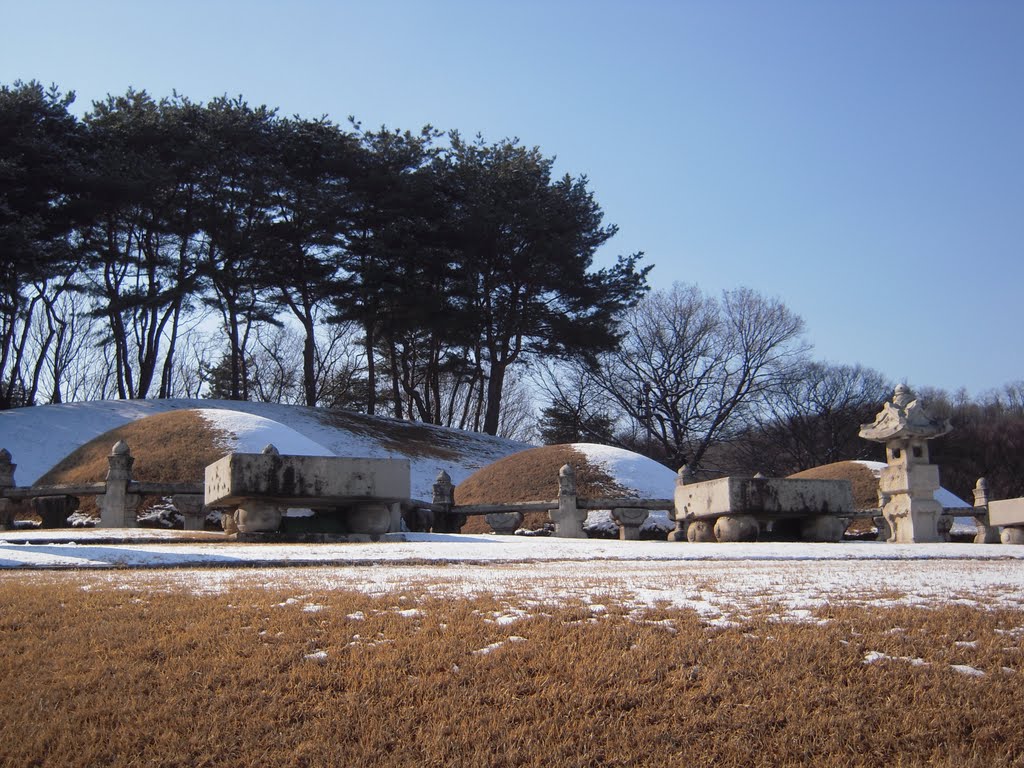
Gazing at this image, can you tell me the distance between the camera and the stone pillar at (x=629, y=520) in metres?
22.7

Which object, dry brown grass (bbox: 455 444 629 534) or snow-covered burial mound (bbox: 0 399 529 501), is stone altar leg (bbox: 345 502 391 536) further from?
dry brown grass (bbox: 455 444 629 534)

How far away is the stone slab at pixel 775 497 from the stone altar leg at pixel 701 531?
0.55m

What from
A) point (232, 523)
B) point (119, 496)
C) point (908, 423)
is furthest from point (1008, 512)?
point (119, 496)

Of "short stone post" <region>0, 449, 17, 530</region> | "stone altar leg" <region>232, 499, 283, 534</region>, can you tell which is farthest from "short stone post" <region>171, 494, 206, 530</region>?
"stone altar leg" <region>232, 499, 283, 534</region>

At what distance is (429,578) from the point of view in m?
9.16

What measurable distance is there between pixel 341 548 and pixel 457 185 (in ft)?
120

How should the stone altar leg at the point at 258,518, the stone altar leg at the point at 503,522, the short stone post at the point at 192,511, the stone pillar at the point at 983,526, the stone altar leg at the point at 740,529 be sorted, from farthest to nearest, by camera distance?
the stone pillar at the point at 983,526
the stone altar leg at the point at 503,522
the short stone post at the point at 192,511
the stone altar leg at the point at 740,529
the stone altar leg at the point at 258,518

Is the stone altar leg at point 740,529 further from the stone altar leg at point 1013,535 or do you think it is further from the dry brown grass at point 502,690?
the dry brown grass at point 502,690

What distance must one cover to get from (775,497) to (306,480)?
8487mm

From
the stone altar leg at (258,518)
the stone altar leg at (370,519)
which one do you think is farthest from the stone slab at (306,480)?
the stone altar leg at (370,519)

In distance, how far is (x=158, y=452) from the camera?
27.5 metres

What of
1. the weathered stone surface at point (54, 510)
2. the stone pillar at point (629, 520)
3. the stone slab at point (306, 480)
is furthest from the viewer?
the weathered stone surface at point (54, 510)

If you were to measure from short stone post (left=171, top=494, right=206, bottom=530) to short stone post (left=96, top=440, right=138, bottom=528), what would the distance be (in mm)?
1070

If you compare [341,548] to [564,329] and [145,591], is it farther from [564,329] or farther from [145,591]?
[564,329]
